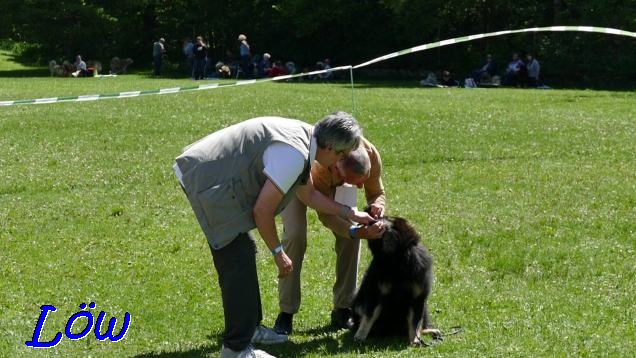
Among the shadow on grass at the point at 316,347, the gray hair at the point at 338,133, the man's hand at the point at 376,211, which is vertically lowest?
the shadow on grass at the point at 316,347

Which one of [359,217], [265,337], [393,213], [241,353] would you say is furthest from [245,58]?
[241,353]

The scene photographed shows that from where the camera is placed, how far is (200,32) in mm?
45375

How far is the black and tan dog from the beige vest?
95cm

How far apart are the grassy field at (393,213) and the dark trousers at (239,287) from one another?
0.68 metres

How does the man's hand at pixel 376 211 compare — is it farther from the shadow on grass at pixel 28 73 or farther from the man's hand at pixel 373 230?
the shadow on grass at pixel 28 73

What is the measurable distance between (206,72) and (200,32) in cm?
898

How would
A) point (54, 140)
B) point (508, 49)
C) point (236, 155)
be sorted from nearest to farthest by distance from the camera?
1. point (236, 155)
2. point (54, 140)
3. point (508, 49)

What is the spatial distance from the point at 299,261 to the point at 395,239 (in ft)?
2.78

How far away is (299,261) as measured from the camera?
21.1 feet

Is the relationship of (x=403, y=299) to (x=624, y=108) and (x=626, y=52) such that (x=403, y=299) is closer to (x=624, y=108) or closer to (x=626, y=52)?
(x=624, y=108)

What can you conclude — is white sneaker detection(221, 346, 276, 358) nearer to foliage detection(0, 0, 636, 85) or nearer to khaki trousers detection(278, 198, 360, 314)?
khaki trousers detection(278, 198, 360, 314)

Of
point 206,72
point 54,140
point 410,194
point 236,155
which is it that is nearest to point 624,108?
point 410,194

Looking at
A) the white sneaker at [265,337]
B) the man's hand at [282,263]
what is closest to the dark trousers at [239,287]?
the man's hand at [282,263]

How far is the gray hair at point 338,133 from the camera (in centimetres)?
514
